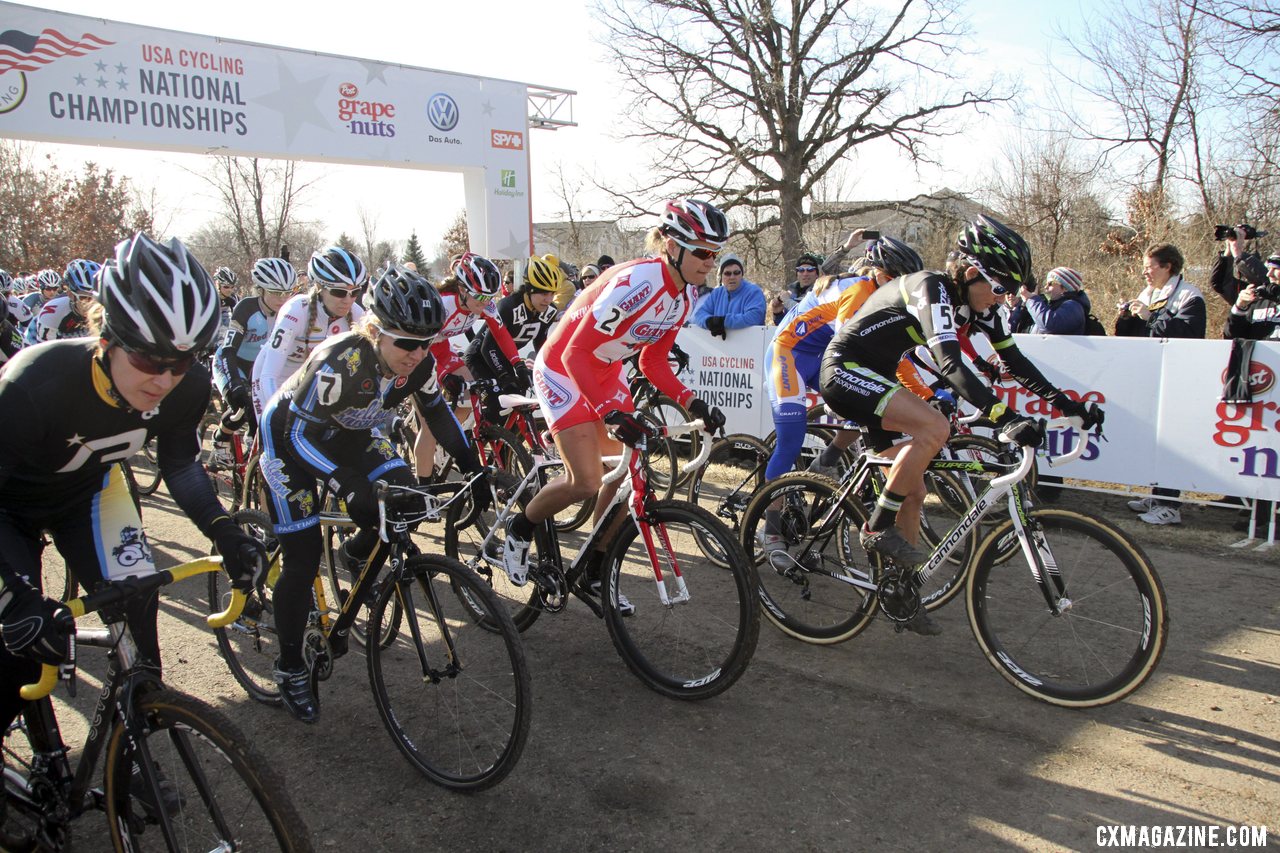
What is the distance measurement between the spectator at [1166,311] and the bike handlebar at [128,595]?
275 inches

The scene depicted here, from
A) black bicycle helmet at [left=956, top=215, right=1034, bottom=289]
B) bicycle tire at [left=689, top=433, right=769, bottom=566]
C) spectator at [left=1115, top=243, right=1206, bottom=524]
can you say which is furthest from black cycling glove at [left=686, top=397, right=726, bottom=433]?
spectator at [left=1115, top=243, right=1206, bottom=524]

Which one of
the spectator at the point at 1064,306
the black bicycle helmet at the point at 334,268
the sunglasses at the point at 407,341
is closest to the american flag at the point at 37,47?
the black bicycle helmet at the point at 334,268

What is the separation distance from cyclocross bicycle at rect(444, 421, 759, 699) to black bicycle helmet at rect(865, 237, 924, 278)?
2.20 m

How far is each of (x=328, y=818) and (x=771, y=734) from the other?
1836 mm

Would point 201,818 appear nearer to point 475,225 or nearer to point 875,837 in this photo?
point 875,837

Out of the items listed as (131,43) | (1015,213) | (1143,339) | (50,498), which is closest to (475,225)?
(131,43)

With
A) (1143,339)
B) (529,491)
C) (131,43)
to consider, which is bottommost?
(529,491)

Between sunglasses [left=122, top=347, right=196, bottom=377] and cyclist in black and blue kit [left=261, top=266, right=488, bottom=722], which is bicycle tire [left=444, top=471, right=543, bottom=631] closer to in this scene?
cyclist in black and blue kit [left=261, top=266, right=488, bottom=722]

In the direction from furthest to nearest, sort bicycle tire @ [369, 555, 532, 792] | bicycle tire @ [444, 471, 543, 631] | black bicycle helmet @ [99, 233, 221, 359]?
bicycle tire @ [444, 471, 543, 631] → bicycle tire @ [369, 555, 532, 792] → black bicycle helmet @ [99, 233, 221, 359]

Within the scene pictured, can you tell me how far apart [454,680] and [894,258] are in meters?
3.98

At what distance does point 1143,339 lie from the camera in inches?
273

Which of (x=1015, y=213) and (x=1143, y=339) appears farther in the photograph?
(x=1015, y=213)

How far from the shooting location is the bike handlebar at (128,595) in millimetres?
2064

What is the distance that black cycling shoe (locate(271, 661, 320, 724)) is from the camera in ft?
11.7
